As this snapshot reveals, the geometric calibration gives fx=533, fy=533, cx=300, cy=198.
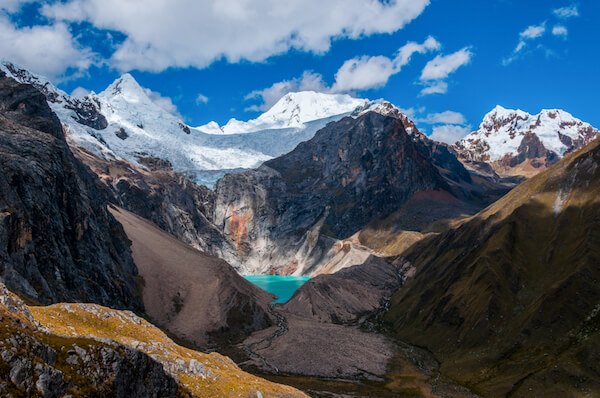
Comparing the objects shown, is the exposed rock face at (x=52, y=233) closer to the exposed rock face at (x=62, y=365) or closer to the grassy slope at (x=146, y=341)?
the grassy slope at (x=146, y=341)

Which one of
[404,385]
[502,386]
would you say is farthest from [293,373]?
[502,386]

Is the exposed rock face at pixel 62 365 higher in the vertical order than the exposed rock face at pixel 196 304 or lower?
higher

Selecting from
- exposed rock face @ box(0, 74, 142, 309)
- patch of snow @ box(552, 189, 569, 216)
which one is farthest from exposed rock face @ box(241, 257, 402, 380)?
patch of snow @ box(552, 189, 569, 216)

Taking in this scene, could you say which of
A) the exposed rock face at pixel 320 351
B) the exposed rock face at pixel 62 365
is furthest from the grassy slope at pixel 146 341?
the exposed rock face at pixel 320 351

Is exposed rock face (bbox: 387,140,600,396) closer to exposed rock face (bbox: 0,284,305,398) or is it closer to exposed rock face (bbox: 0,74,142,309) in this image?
exposed rock face (bbox: 0,284,305,398)

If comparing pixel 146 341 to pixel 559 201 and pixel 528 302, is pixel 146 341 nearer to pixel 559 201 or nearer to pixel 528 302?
pixel 528 302

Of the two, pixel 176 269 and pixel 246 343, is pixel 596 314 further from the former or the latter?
pixel 176 269
